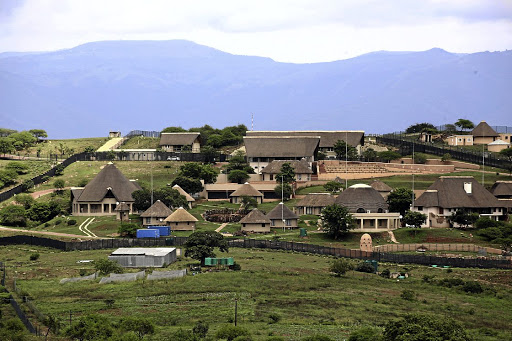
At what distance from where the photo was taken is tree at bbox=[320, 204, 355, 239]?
84188 millimetres

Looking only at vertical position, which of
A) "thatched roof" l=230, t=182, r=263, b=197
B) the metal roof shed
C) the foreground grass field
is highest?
"thatched roof" l=230, t=182, r=263, b=197

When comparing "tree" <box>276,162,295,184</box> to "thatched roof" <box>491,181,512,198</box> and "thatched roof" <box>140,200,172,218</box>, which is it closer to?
"thatched roof" <box>140,200,172,218</box>

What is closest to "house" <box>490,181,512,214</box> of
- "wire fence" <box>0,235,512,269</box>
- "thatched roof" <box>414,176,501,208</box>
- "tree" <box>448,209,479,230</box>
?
"thatched roof" <box>414,176,501,208</box>

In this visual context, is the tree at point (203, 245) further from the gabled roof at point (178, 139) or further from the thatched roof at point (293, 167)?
the gabled roof at point (178, 139)

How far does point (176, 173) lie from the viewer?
113 metres

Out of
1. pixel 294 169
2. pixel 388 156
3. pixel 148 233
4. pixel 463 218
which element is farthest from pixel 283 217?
pixel 388 156

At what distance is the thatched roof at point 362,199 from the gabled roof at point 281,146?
24.6 meters

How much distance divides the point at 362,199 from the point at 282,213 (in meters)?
8.15

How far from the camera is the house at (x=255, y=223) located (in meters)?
87.4

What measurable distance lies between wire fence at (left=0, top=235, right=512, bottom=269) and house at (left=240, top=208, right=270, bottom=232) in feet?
21.0

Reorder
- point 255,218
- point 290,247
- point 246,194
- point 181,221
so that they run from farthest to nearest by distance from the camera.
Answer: point 246,194 → point 255,218 → point 181,221 → point 290,247

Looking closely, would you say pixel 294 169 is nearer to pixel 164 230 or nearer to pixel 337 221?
pixel 337 221

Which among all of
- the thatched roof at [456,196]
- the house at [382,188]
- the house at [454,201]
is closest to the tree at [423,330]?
the house at [454,201]

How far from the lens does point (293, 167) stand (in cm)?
10838
